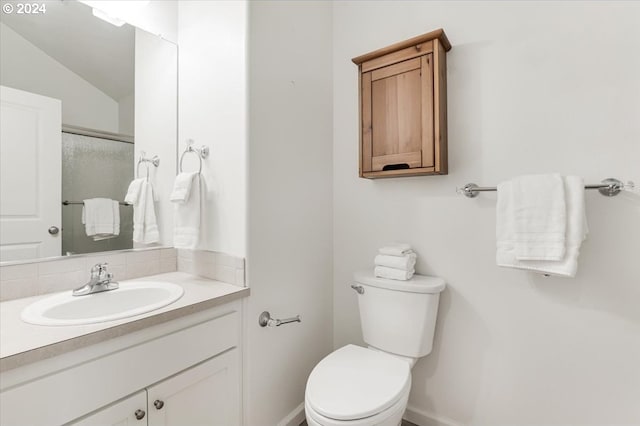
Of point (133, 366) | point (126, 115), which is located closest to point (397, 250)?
point (133, 366)

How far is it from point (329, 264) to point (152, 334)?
3.29 feet

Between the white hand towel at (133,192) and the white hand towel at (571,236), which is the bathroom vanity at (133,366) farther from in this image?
the white hand towel at (571,236)

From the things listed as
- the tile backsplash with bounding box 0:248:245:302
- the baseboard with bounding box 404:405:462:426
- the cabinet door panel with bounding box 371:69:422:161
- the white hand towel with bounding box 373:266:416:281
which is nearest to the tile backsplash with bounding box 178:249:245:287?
the tile backsplash with bounding box 0:248:245:302

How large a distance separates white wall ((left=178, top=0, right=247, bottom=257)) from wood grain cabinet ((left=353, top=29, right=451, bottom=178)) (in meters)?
0.60

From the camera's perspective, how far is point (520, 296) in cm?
125

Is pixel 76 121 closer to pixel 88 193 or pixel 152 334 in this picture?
pixel 88 193

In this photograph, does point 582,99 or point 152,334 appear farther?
point 582,99

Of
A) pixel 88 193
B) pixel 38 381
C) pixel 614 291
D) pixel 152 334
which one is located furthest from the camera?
pixel 88 193

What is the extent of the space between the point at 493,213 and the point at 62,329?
62.1 inches

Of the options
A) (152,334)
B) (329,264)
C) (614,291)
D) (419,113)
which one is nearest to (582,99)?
(419,113)

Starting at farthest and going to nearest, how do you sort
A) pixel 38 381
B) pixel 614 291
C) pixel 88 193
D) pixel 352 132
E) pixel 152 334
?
1. pixel 352 132
2. pixel 88 193
3. pixel 614 291
4. pixel 152 334
5. pixel 38 381

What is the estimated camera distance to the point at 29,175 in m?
1.18

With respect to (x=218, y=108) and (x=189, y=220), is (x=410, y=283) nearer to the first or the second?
(x=189, y=220)

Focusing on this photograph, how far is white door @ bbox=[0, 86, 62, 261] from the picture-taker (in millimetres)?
1123
